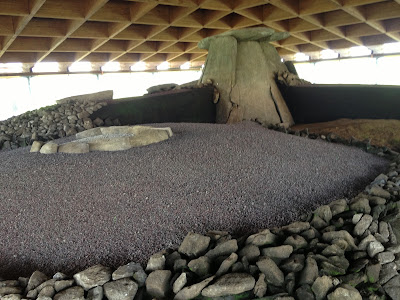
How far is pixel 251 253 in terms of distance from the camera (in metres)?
1.56

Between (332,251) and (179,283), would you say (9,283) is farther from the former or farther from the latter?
(332,251)

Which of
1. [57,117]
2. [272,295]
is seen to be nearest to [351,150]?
[272,295]

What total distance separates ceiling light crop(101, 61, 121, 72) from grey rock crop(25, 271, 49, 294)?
13.0m

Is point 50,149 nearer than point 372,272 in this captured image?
No

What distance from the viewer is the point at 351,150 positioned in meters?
3.76

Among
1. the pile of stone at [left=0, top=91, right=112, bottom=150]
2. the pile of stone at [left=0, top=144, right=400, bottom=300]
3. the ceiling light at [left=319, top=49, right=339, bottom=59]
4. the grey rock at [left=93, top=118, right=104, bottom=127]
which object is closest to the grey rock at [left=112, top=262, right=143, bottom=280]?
the pile of stone at [left=0, top=144, right=400, bottom=300]

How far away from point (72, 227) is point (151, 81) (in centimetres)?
1434

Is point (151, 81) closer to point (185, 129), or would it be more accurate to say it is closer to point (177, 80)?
point (177, 80)

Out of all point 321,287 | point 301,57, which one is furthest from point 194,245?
point 301,57

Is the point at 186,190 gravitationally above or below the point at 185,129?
Result: below

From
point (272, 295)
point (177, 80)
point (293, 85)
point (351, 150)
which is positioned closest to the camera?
point (272, 295)

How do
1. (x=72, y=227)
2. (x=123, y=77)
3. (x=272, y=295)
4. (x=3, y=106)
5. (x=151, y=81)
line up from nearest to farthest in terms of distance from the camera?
(x=272, y=295) → (x=72, y=227) → (x=3, y=106) → (x=123, y=77) → (x=151, y=81)

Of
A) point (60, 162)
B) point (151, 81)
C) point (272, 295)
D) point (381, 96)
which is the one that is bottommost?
point (272, 295)

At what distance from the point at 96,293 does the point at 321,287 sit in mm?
954
